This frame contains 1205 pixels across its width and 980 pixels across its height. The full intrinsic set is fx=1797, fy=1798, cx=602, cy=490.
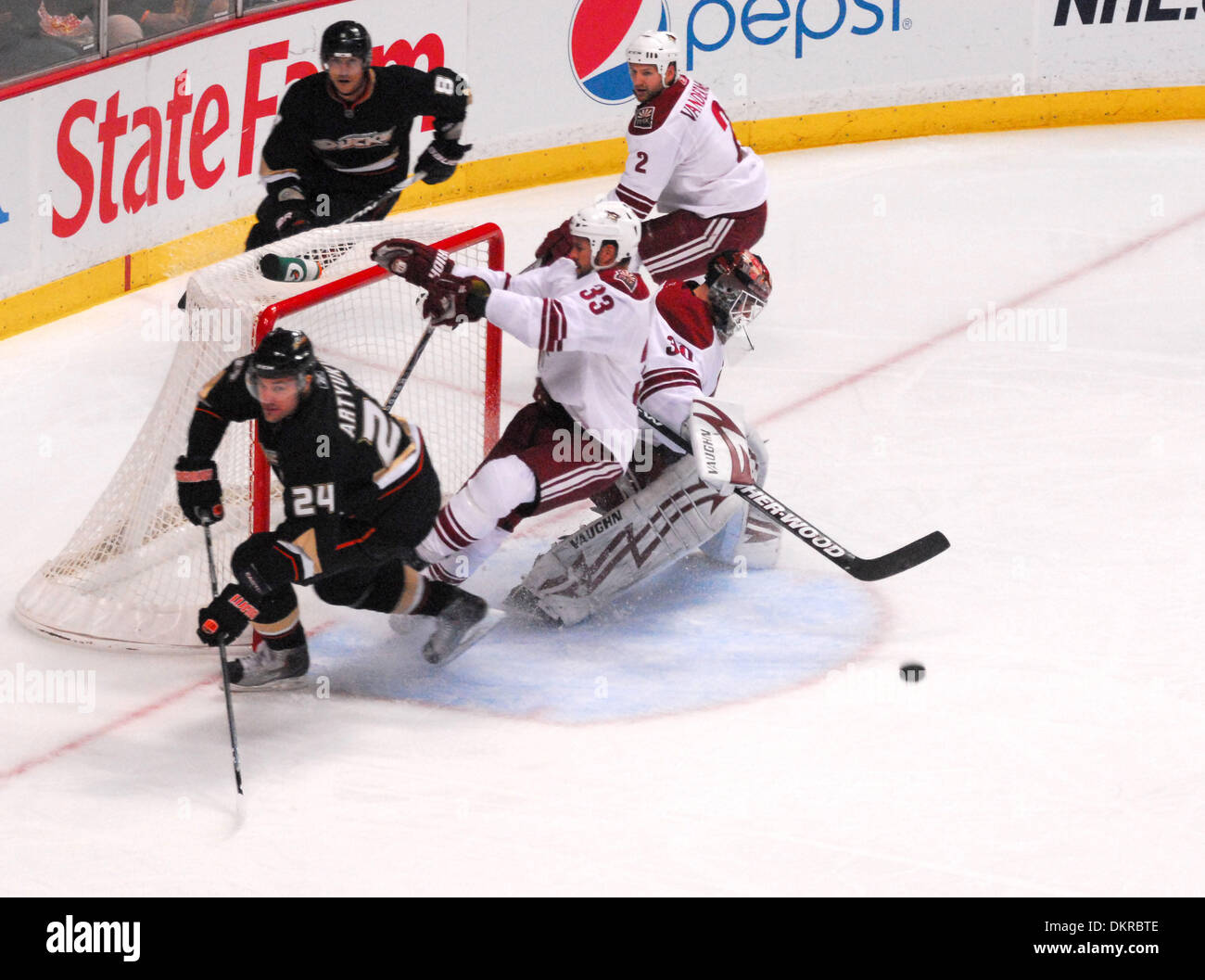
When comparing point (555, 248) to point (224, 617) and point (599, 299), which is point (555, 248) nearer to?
point (599, 299)

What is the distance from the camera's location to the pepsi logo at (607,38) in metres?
8.16

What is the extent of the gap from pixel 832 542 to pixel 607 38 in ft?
14.0

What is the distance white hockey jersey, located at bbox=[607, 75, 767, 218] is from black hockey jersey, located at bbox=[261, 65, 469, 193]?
0.60 m

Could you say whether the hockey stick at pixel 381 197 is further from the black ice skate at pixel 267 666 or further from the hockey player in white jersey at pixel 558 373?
the black ice skate at pixel 267 666

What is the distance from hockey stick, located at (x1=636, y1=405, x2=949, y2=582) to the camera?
462 cm

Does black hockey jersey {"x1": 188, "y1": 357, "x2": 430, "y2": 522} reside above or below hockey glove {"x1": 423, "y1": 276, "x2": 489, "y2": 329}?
below

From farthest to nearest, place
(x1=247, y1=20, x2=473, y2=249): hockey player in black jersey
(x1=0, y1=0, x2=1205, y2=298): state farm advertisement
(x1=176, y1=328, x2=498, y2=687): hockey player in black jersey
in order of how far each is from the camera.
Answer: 1. (x1=0, y1=0, x2=1205, y2=298): state farm advertisement
2. (x1=247, y1=20, x2=473, y2=249): hockey player in black jersey
3. (x1=176, y1=328, x2=498, y2=687): hockey player in black jersey

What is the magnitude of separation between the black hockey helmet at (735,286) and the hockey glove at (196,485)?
5.02 ft

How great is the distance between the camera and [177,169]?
274 inches

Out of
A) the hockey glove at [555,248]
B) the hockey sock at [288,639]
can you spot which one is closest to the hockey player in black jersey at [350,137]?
the hockey glove at [555,248]

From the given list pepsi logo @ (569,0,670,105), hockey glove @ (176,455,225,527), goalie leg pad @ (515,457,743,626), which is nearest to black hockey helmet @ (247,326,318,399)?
hockey glove @ (176,455,225,527)

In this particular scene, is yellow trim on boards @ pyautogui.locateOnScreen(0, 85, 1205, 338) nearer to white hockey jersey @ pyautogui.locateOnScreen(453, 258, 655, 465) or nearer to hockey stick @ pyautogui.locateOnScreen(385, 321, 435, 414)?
hockey stick @ pyautogui.locateOnScreen(385, 321, 435, 414)

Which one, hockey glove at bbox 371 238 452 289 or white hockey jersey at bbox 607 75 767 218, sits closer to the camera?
hockey glove at bbox 371 238 452 289

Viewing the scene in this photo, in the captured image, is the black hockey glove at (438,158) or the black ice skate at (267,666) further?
the black hockey glove at (438,158)
